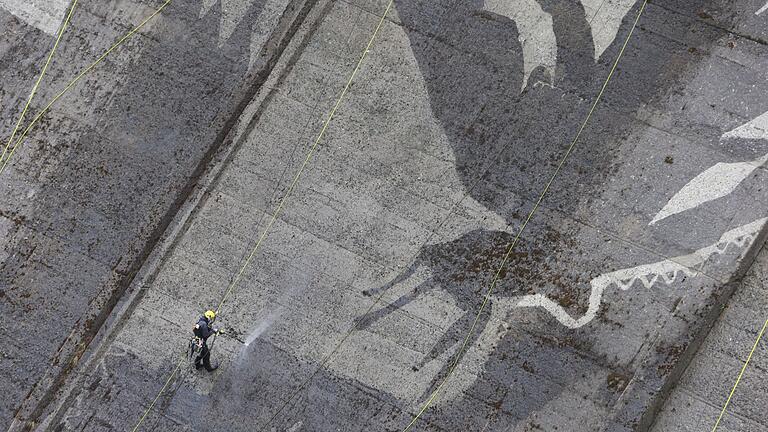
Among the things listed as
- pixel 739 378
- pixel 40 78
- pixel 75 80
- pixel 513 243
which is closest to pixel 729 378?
pixel 739 378

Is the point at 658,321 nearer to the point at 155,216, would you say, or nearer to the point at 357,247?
the point at 357,247

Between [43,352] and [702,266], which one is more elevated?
[702,266]

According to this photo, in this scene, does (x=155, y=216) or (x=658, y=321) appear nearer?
(x=658, y=321)

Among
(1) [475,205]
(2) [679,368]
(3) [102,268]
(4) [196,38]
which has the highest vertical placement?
(4) [196,38]

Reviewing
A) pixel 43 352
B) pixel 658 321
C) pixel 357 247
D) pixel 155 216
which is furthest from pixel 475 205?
pixel 43 352

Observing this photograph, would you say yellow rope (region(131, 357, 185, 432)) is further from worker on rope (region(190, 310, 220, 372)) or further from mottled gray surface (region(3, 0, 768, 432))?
worker on rope (region(190, 310, 220, 372))

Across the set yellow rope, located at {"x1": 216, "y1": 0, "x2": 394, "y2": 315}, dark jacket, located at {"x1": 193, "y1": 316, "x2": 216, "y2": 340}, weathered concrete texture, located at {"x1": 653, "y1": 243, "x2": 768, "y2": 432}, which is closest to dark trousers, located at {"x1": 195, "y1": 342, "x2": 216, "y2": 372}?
dark jacket, located at {"x1": 193, "y1": 316, "x2": 216, "y2": 340}

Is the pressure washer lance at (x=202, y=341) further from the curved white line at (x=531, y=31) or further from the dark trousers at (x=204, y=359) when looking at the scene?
the curved white line at (x=531, y=31)
